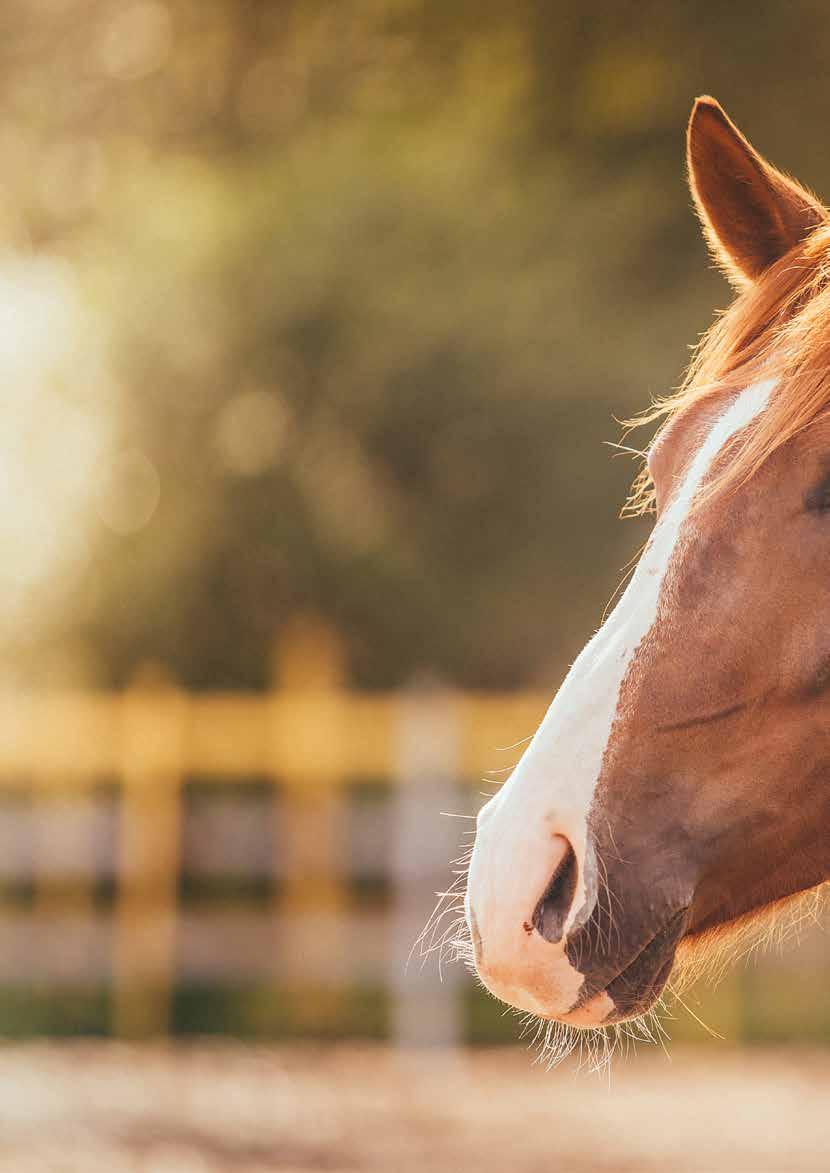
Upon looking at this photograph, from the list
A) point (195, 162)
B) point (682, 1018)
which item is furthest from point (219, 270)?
point (682, 1018)

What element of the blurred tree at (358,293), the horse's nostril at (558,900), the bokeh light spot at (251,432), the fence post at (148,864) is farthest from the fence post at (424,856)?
the horse's nostril at (558,900)

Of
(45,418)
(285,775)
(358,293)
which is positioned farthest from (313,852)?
(358,293)

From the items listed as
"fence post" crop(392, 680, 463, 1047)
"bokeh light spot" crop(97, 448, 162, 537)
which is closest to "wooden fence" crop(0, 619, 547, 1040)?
"fence post" crop(392, 680, 463, 1047)

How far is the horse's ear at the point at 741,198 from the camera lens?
232 centimetres

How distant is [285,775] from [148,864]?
35.9 inches

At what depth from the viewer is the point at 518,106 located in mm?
9820

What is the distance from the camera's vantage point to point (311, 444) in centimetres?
1014

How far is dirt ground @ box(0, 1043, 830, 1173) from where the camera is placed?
5.62 m

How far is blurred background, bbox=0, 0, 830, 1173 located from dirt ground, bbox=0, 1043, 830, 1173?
2.62 feet

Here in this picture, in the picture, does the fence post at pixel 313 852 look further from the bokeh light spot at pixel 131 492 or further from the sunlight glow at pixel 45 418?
the sunlight glow at pixel 45 418

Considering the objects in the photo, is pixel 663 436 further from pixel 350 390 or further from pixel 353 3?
pixel 353 3

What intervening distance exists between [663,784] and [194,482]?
8458 millimetres

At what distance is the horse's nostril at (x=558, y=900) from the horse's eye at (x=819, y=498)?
0.50 m

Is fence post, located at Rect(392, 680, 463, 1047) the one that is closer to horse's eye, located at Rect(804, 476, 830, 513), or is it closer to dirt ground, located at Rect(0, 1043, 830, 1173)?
dirt ground, located at Rect(0, 1043, 830, 1173)
